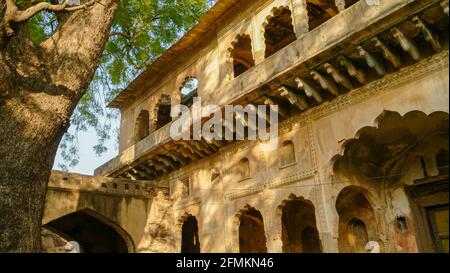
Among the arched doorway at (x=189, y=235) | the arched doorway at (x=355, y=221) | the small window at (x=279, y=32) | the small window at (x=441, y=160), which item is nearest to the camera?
the small window at (x=441, y=160)

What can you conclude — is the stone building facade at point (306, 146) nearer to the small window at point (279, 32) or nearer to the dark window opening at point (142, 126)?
the small window at point (279, 32)

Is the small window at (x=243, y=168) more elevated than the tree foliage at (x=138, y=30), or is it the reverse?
the tree foliage at (x=138, y=30)

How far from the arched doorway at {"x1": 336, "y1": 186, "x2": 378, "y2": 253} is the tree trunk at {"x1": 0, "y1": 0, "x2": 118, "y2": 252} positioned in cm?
663

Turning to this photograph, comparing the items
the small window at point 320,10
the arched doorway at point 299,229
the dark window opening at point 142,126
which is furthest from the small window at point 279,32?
the dark window opening at point 142,126

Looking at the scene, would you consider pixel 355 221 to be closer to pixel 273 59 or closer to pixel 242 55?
pixel 273 59

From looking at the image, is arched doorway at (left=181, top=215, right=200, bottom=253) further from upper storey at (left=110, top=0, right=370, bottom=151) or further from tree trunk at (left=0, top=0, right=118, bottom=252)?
tree trunk at (left=0, top=0, right=118, bottom=252)

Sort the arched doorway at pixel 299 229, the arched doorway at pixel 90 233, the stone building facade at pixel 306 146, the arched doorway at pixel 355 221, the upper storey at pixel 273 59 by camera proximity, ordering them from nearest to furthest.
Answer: the upper storey at pixel 273 59
the stone building facade at pixel 306 146
the arched doorway at pixel 355 221
the arched doorway at pixel 299 229
the arched doorway at pixel 90 233

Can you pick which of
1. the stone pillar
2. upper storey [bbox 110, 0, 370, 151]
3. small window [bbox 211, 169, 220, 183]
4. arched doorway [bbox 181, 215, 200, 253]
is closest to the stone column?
upper storey [bbox 110, 0, 370, 151]

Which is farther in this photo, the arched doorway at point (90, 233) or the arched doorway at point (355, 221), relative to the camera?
the arched doorway at point (90, 233)

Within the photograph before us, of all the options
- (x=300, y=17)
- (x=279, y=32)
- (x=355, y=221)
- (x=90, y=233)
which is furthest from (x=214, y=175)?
(x=90, y=233)

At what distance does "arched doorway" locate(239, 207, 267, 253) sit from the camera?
13.2m

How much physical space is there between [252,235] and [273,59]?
641cm

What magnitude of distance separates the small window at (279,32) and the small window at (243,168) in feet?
13.0

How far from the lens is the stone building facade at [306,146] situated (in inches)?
302
